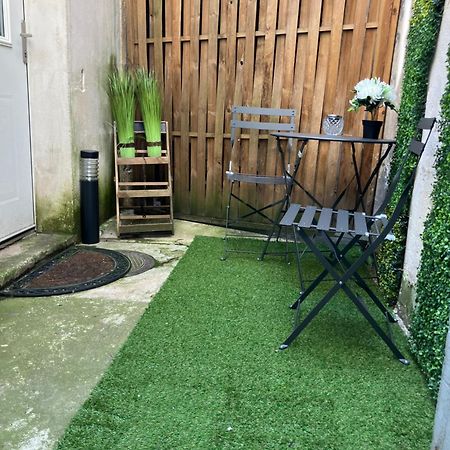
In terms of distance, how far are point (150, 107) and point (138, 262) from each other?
1.39 metres

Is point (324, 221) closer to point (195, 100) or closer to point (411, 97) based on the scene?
point (411, 97)

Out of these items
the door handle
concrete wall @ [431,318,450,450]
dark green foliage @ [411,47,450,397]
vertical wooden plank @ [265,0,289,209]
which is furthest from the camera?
vertical wooden plank @ [265,0,289,209]

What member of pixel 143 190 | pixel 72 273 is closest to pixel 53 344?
pixel 72 273

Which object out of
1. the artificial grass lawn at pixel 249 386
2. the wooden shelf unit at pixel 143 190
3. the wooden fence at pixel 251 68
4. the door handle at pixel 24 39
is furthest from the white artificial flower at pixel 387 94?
the door handle at pixel 24 39

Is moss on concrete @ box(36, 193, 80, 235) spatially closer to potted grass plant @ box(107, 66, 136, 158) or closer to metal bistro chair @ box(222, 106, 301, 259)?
potted grass plant @ box(107, 66, 136, 158)

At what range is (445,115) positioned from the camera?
178 cm

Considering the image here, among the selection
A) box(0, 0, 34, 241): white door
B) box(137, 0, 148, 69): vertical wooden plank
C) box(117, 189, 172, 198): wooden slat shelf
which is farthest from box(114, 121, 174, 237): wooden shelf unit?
box(0, 0, 34, 241): white door

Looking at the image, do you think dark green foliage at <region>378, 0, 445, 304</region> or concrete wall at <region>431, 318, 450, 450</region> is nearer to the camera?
concrete wall at <region>431, 318, 450, 450</region>

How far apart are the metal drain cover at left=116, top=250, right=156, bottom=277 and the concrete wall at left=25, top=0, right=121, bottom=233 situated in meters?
0.53

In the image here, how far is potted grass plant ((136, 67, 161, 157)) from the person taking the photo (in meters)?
3.61

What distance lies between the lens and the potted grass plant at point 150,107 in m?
3.61

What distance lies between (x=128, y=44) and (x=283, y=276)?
105 inches

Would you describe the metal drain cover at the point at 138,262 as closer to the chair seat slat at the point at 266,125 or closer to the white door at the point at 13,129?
the white door at the point at 13,129

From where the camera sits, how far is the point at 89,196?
3.36 m
